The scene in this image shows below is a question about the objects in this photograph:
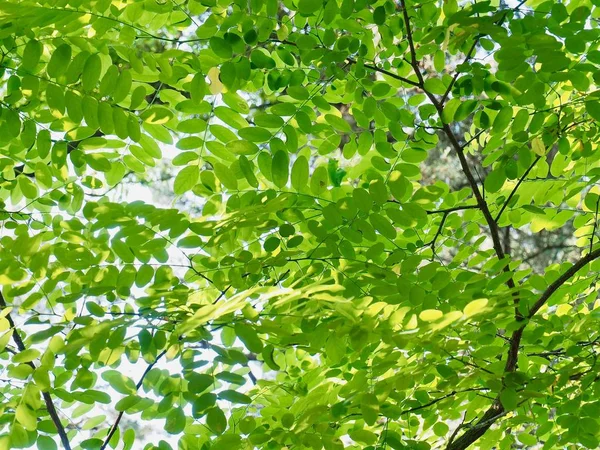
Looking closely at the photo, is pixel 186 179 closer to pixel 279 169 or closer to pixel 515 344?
pixel 279 169

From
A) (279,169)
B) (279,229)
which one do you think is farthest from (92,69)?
(279,229)

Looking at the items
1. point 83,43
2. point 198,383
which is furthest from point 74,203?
point 198,383

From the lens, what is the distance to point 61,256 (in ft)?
7.22

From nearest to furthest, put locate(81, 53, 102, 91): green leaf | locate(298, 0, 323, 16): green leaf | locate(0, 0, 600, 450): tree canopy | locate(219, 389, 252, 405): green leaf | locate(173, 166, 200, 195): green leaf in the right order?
1. locate(219, 389, 252, 405): green leaf
2. locate(0, 0, 600, 450): tree canopy
3. locate(81, 53, 102, 91): green leaf
4. locate(298, 0, 323, 16): green leaf
5. locate(173, 166, 200, 195): green leaf

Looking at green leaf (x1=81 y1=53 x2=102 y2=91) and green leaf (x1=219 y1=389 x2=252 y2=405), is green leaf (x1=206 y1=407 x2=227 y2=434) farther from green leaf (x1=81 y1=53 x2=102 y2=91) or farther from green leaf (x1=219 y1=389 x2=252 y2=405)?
green leaf (x1=81 y1=53 x2=102 y2=91)

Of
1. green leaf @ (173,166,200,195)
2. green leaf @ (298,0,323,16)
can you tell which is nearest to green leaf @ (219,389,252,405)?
green leaf @ (173,166,200,195)

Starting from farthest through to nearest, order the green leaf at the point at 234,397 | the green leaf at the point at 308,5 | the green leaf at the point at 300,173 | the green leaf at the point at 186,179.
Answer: the green leaf at the point at 186,179
the green leaf at the point at 300,173
the green leaf at the point at 308,5
the green leaf at the point at 234,397

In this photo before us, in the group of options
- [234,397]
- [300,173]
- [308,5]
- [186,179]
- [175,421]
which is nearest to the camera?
[234,397]

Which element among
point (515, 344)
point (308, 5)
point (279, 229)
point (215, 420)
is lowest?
point (215, 420)

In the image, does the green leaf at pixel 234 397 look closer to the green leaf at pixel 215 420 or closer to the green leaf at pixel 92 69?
the green leaf at pixel 215 420

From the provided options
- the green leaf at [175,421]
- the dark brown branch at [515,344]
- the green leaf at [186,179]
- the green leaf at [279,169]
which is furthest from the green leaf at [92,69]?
the dark brown branch at [515,344]

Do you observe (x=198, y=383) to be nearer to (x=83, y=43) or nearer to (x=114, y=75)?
(x=114, y=75)

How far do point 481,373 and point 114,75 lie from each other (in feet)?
4.94

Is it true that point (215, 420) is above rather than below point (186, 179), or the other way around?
below
